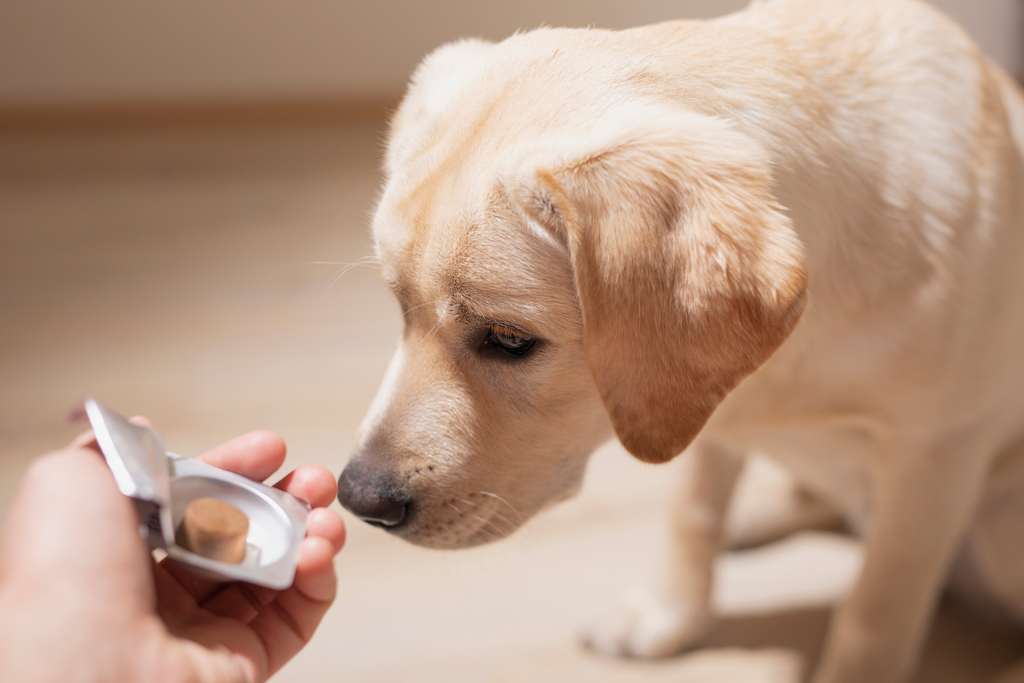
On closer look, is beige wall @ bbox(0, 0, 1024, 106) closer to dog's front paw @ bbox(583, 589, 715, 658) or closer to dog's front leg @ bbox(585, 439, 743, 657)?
dog's front leg @ bbox(585, 439, 743, 657)

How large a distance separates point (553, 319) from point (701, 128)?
0.84 feet

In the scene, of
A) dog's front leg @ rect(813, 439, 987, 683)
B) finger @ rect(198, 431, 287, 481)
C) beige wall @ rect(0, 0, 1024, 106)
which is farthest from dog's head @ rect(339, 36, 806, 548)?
beige wall @ rect(0, 0, 1024, 106)

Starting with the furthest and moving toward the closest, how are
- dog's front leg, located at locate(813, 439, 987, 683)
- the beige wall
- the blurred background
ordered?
the beige wall → the blurred background → dog's front leg, located at locate(813, 439, 987, 683)

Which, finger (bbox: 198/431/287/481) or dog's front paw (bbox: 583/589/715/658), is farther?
dog's front paw (bbox: 583/589/715/658)

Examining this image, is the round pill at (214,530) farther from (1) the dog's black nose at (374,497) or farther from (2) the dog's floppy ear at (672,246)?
(2) the dog's floppy ear at (672,246)

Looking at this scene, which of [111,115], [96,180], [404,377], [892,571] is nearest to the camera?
[404,377]

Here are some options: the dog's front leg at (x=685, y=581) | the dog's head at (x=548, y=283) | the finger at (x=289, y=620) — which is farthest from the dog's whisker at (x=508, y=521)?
the dog's front leg at (x=685, y=581)

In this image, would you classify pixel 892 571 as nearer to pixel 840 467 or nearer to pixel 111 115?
pixel 840 467

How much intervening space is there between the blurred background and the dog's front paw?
33 mm

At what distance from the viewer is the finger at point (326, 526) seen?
3.12 ft

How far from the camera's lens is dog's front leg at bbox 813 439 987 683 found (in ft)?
3.88

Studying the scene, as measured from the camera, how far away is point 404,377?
1058 millimetres

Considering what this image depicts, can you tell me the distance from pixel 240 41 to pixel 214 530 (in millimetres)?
3273

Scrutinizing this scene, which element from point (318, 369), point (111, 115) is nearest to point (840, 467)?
point (318, 369)
